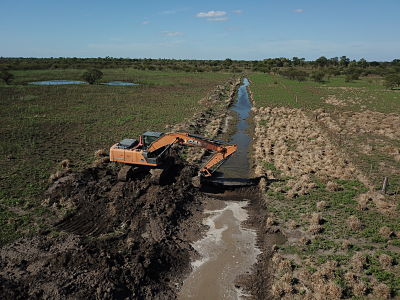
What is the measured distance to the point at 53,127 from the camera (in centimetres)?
3416

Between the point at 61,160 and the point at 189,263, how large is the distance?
14.9m

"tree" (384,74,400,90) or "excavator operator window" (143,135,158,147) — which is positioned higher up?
"tree" (384,74,400,90)

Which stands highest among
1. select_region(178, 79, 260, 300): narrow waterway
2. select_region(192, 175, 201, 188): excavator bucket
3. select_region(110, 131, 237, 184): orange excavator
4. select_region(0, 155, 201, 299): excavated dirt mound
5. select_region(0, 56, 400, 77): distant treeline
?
select_region(0, 56, 400, 77): distant treeline

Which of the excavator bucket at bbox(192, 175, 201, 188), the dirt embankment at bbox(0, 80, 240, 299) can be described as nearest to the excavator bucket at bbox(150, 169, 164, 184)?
the dirt embankment at bbox(0, 80, 240, 299)

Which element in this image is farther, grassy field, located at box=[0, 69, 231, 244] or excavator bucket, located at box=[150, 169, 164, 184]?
excavator bucket, located at box=[150, 169, 164, 184]

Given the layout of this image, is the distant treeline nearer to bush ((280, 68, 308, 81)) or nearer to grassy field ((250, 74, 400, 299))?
bush ((280, 68, 308, 81))

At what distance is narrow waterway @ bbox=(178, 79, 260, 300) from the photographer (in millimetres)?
12523

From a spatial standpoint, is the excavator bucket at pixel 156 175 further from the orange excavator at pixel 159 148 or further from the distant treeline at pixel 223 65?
the distant treeline at pixel 223 65

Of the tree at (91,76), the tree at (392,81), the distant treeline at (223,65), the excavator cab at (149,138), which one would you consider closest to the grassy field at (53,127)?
the excavator cab at (149,138)

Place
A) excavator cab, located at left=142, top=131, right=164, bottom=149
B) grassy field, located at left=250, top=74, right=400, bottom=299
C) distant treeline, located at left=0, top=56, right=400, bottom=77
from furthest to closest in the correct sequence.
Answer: distant treeline, located at left=0, top=56, right=400, bottom=77 < excavator cab, located at left=142, top=131, right=164, bottom=149 < grassy field, located at left=250, top=74, right=400, bottom=299

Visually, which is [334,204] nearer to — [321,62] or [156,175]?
[156,175]

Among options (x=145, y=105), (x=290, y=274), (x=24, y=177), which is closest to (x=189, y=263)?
(x=290, y=274)

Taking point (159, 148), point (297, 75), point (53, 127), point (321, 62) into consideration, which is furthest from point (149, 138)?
point (321, 62)

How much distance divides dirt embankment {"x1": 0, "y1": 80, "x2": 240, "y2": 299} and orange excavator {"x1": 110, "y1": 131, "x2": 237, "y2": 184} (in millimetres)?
1613
